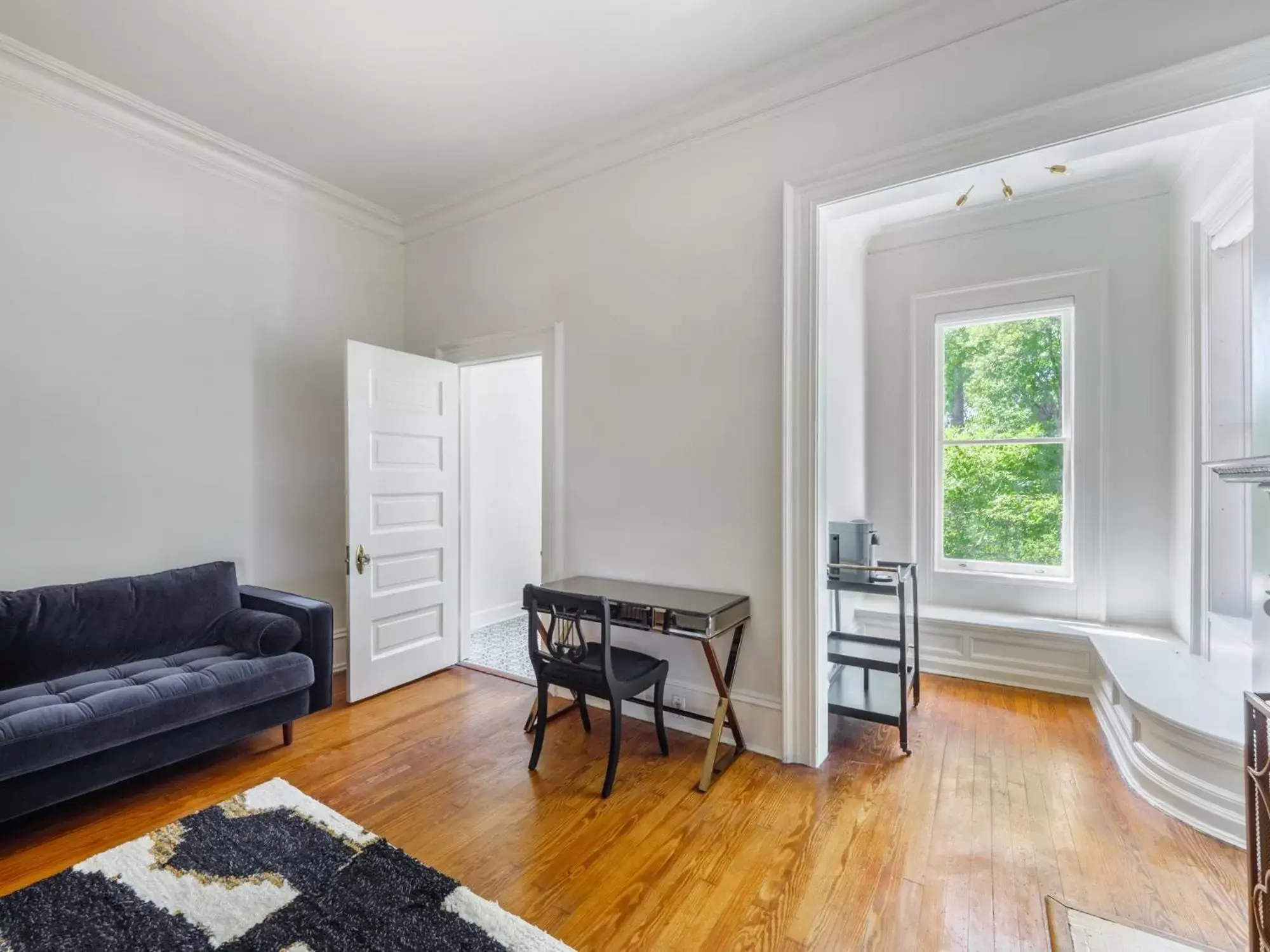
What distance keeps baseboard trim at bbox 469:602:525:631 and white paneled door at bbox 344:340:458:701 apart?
83cm

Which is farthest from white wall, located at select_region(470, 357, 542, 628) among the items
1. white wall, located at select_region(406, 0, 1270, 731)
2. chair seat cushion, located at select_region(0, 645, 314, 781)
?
chair seat cushion, located at select_region(0, 645, 314, 781)

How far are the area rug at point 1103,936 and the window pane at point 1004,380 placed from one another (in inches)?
114

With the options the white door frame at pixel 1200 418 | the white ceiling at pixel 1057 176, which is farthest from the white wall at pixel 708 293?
the white door frame at pixel 1200 418

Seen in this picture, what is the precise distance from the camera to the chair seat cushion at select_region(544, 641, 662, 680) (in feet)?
7.77

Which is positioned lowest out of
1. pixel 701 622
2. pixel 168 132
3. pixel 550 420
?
pixel 701 622

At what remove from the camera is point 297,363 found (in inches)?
140

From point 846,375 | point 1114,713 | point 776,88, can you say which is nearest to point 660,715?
point 1114,713

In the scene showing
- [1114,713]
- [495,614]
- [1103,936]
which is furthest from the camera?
[495,614]

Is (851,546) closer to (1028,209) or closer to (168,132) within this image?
(1028,209)

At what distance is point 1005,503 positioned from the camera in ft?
12.6

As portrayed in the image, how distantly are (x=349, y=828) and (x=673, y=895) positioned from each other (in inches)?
47.4

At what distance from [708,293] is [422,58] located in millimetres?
1632

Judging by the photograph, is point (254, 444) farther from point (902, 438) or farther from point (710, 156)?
point (902, 438)

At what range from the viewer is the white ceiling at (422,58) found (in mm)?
2221
